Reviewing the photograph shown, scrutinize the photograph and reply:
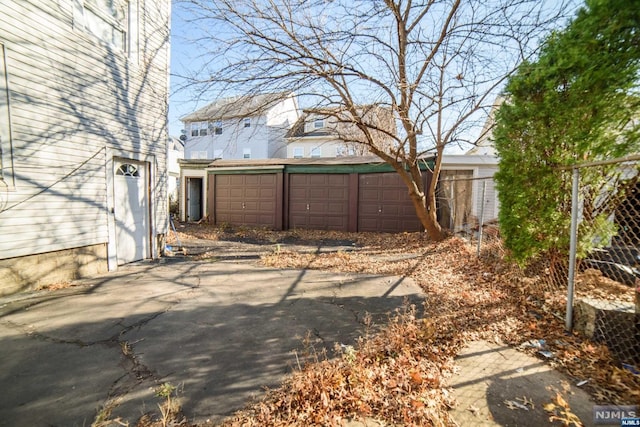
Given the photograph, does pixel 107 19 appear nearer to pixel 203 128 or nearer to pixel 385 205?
pixel 385 205

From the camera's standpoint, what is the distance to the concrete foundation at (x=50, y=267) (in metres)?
4.39

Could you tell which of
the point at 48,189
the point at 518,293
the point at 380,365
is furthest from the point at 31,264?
the point at 518,293

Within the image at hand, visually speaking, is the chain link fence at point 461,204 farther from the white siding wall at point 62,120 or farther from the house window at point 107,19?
the house window at point 107,19

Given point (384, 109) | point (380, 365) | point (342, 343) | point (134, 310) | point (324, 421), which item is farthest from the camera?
point (384, 109)

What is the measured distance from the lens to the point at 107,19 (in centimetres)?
593

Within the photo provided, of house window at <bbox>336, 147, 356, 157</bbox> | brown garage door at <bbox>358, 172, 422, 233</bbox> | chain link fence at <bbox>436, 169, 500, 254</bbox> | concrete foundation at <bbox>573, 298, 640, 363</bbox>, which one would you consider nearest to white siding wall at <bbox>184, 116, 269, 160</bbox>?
house window at <bbox>336, 147, 356, 157</bbox>

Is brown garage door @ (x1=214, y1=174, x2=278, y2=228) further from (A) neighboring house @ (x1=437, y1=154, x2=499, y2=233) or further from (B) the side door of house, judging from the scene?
(A) neighboring house @ (x1=437, y1=154, x2=499, y2=233)

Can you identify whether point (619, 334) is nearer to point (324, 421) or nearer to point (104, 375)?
point (324, 421)

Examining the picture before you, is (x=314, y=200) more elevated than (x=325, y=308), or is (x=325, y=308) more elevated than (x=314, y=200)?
(x=314, y=200)

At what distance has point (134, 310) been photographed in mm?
4109

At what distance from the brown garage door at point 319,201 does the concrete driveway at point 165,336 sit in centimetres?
678

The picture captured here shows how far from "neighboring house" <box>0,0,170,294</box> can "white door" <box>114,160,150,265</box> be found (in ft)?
0.08

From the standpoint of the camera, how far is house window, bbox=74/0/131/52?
5.39 m

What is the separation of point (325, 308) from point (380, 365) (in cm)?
171
